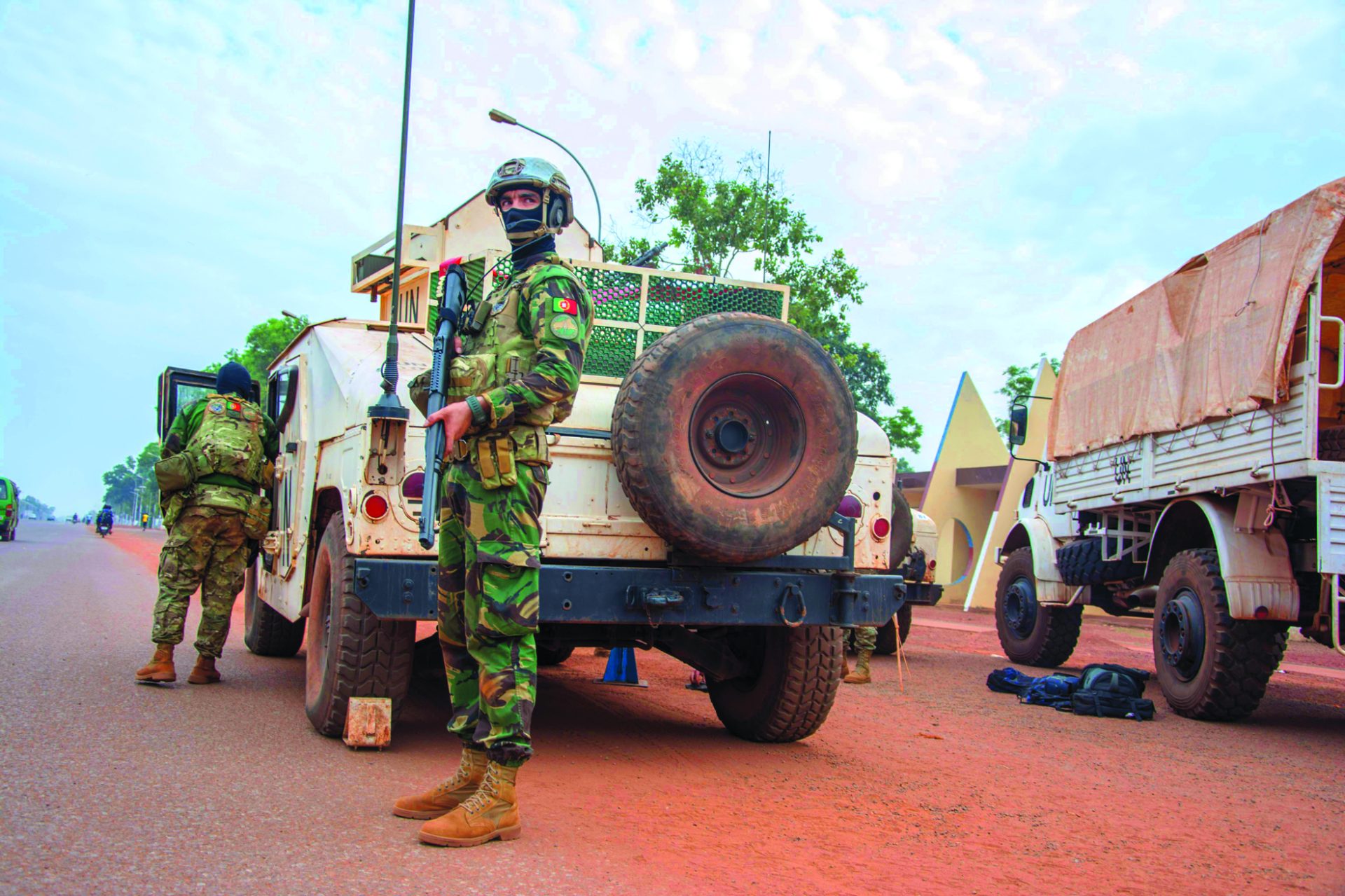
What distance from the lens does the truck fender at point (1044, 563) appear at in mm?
10641

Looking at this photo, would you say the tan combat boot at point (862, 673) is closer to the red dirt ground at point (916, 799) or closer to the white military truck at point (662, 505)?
the red dirt ground at point (916, 799)

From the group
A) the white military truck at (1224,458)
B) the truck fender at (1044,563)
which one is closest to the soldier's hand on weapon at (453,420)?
the white military truck at (1224,458)

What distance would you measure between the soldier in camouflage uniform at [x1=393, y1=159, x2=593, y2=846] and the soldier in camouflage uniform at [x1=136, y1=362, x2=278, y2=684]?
3.05 meters

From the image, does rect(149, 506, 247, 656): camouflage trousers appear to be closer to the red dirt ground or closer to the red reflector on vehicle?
the red dirt ground

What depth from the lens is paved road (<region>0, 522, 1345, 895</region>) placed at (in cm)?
310

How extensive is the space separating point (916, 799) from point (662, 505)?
1.60 meters

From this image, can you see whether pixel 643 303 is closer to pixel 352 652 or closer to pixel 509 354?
pixel 509 354

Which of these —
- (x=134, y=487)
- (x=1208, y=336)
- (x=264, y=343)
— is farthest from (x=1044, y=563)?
(x=134, y=487)

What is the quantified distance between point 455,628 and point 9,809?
142 centimetres

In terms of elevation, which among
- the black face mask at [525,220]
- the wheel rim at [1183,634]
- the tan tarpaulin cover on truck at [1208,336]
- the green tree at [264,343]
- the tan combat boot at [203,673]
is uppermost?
the green tree at [264,343]

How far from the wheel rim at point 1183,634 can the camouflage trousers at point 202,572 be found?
20.6 feet

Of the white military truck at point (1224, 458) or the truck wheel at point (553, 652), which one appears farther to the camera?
the white military truck at point (1224, 458)

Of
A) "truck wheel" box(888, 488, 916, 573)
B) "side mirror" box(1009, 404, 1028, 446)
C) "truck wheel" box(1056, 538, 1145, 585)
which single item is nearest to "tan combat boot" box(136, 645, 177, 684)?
"truck wheel" box(888, 488, 916, 573)

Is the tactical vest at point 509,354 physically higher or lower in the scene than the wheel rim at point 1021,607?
higher
